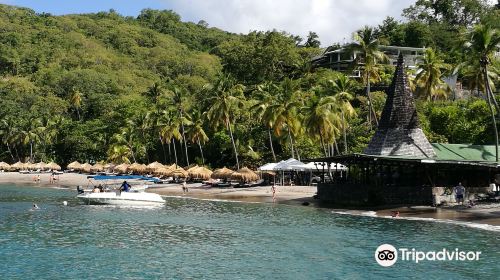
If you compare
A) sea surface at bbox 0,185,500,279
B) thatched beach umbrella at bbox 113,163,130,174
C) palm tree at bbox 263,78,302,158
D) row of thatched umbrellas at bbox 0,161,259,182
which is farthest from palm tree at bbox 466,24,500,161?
thatched beach umbrella at bbox 113,163,130,174

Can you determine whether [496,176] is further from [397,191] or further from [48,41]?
[48,41]

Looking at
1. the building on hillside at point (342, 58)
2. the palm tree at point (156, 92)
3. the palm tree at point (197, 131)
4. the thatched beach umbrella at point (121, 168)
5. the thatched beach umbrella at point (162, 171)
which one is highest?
the building on hillside at point (342, 58)

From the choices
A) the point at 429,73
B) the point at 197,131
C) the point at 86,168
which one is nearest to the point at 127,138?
the point at 86,168

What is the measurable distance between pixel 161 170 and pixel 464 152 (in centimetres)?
3990

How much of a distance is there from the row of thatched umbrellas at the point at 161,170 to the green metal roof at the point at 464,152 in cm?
2225

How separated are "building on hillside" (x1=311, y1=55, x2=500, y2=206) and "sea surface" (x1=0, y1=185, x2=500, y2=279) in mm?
4288

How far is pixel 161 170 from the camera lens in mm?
72750

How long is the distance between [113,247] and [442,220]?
19.6 m

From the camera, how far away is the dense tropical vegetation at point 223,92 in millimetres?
59469

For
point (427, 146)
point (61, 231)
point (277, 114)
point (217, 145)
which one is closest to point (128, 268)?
point (61, 231)

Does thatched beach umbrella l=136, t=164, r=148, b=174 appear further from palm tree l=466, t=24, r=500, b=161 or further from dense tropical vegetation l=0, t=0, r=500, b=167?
palm tree l=466, t=24, r=500, b=161

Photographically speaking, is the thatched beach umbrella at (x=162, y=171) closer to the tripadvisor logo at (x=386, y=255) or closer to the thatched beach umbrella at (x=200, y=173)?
the thatched beach umbrella at (x=200, y=173)

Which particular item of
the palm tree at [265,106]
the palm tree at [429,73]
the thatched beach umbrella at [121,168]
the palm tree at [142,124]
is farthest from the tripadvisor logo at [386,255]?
the palm tree at [142,124]

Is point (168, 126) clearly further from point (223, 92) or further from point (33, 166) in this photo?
point (33, 166)
